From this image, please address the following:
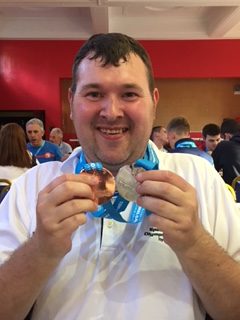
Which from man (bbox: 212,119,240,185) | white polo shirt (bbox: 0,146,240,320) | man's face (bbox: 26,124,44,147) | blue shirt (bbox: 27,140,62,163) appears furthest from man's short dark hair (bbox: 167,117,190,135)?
white polo shirt (bbox: 0,146,240,320)

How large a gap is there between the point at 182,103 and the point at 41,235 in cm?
740

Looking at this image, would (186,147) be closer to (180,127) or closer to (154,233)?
(180,127)

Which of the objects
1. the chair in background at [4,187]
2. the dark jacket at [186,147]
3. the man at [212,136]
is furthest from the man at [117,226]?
the man at [212,136]

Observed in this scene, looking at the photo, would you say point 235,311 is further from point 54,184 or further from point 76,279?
point 54,184

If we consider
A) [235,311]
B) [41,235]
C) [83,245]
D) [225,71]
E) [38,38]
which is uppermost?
[38,38]

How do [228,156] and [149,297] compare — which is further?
[228,156]

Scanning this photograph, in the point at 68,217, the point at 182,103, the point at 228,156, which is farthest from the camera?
the point at 182,103

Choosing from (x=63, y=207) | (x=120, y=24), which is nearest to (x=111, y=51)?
(x=63, y=207)

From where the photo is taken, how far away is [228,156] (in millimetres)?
3729

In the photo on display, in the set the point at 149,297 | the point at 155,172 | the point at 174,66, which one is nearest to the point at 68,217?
the point at 155,172

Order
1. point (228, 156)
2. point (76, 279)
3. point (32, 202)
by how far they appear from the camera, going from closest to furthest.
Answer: point (76, 279) < point (32, 202) < point (228, 156)

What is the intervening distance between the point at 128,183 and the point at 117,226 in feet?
0.82

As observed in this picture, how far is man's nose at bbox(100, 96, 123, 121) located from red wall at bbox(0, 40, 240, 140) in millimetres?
6424

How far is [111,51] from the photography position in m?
1.12
